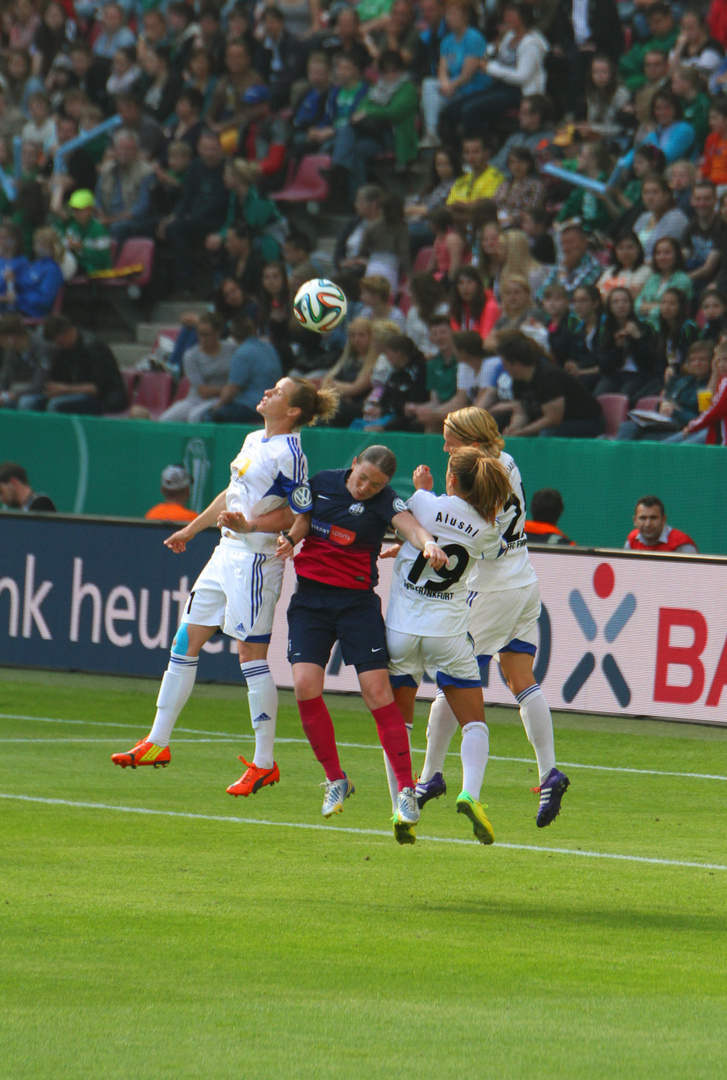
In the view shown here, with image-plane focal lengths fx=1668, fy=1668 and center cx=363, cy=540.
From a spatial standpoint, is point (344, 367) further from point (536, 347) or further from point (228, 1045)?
point (228, 1045)

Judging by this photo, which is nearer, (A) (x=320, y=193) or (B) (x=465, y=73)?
(B) (x=465, y=73)

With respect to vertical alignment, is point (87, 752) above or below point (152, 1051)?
below

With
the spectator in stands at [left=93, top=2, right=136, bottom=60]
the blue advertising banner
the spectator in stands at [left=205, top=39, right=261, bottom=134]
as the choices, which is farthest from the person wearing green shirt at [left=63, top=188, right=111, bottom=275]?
the blue advertising banner

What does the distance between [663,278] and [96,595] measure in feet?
19.8

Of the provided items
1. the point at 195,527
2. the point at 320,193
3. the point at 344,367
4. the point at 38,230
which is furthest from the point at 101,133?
the point at 195,527

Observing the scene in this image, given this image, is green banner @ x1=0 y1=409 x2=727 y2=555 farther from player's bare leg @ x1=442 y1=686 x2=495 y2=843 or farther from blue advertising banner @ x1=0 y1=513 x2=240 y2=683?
player's bare leg @ x1=442 y1=686 x2=495 y2=843

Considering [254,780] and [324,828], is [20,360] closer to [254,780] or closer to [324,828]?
[324,828]

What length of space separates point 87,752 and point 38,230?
1142cm

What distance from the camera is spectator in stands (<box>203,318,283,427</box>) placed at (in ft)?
55.7

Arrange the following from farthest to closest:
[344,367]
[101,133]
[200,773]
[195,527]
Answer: [101,133], [344,367], [200,773], [195,527]

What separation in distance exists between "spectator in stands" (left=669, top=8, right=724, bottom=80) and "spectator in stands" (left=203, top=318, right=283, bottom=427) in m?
5.19

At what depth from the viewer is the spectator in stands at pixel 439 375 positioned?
1569cm

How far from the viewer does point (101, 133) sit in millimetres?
22188

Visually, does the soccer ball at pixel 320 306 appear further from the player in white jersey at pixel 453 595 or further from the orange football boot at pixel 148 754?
the orange football boot at pixel 148 754
